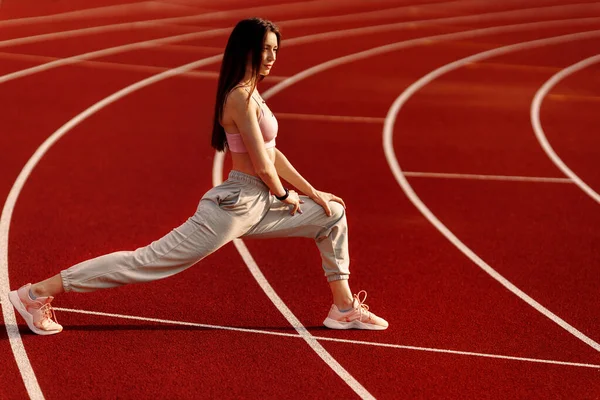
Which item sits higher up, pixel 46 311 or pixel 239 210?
pixel 239 210

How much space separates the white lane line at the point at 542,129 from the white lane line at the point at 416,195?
112 cm

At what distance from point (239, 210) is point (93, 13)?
11.3 metres

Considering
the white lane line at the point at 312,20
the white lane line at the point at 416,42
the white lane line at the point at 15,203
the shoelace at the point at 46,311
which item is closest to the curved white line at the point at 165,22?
the white lane line at the point at 312,20

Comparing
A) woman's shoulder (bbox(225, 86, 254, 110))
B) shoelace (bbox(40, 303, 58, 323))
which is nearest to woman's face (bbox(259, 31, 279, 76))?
woman's shoulder (bbox(225, 86, 254, 110))

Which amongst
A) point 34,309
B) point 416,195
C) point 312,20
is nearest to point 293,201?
point 34,309

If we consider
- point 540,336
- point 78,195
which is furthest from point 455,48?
point 540,336

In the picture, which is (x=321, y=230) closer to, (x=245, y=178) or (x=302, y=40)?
(x=245, y=178)

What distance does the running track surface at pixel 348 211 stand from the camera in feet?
16.9

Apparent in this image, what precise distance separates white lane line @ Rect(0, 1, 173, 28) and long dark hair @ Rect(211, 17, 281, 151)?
33.1 feet

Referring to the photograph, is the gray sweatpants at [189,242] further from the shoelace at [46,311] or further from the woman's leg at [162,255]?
the shoelace at [46,311]

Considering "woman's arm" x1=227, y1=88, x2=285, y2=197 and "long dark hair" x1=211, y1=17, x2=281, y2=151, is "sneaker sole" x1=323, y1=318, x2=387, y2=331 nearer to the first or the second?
"woman's arm" x1=227, y1=88, x2=285, y2=197

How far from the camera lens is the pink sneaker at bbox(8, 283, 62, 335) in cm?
524

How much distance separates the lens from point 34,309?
526 cm

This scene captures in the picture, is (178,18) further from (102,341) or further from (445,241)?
(102,341)
